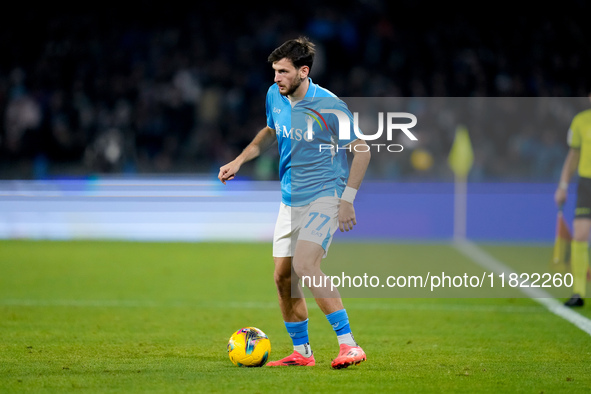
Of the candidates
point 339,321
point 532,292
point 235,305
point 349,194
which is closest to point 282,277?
point 339,321

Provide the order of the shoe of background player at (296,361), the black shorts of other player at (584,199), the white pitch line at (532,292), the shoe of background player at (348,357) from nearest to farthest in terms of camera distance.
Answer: the shoe of background player at (348,357) → the shoe of background player at (296,361) → the white pitch line at (532,292) → the black shorts of other player at (584,199)

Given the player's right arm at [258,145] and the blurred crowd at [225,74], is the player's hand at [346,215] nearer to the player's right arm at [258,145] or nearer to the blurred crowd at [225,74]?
the player's right arm at [258,145]

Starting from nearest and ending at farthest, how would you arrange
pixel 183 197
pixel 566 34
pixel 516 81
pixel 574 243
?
pixel 574 243 → pixel 183 197 → pixel 516 81 → pixel 566 34

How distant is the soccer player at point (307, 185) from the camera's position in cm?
546

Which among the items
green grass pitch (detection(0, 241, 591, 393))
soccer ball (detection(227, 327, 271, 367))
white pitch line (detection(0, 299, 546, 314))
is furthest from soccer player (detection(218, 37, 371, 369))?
white pitch line (detection(0, 299, 546, 314))

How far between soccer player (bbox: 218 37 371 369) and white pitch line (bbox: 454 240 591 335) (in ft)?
9.29

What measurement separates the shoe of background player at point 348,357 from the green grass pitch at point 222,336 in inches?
2.8

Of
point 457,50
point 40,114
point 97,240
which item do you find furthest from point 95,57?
point 457,50

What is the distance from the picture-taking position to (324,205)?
219 inches

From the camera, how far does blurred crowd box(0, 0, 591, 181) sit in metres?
17.7

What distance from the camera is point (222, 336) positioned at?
7156mm

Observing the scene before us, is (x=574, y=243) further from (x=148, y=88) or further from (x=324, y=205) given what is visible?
(x=148, y=88)

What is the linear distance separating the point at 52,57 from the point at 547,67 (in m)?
12.0

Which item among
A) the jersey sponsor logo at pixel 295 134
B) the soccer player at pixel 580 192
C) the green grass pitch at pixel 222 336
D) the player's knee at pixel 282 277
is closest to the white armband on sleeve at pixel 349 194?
the jersey sponsor logo at pixel 295 134
